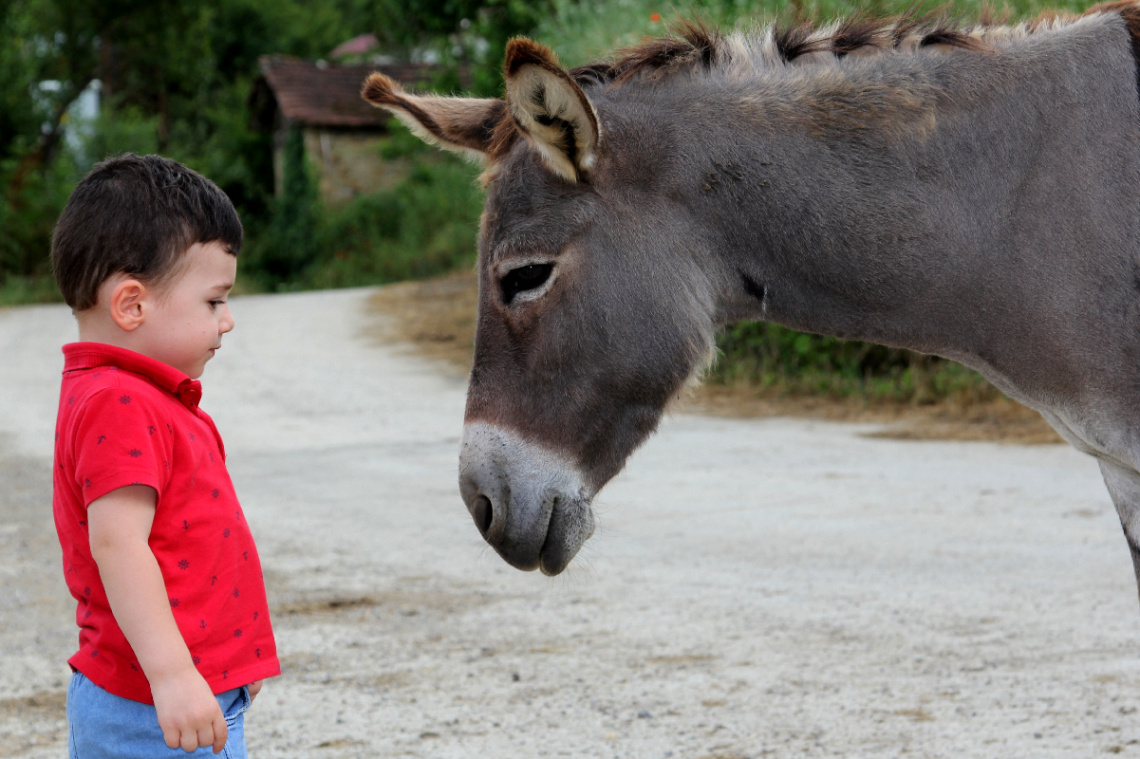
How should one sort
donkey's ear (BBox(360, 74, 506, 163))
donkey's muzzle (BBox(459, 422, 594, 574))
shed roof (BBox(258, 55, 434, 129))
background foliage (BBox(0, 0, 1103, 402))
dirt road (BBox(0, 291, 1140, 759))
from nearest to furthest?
1. donkey's muzzle (BBox(459, 422, 594, 574))
2. donkey's ear (BBox(360, 74, 506, 163))
3. dirt road (BBox(0, 291, 1140, 759))
4. background foliage (BBox(0, 0, 1103, 402))
5. shed roof (BBox(258, 55, 434, 129))

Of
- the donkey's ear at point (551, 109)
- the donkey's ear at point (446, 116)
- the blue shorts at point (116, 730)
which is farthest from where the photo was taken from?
the donkey's ear at point (446, 116)

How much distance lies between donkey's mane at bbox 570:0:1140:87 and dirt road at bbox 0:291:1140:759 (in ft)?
4.50

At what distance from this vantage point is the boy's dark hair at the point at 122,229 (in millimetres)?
1979

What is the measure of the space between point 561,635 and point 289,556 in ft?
6.57

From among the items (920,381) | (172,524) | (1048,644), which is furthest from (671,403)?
(920,381)

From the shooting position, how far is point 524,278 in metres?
Result: 2.53

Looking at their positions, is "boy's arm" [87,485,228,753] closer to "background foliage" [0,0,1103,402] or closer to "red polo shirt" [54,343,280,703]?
"red polo shirt" [54,343,280,703]

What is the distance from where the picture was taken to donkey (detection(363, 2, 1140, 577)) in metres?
2.50

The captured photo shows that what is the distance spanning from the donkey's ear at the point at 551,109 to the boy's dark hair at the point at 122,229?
0.71 m

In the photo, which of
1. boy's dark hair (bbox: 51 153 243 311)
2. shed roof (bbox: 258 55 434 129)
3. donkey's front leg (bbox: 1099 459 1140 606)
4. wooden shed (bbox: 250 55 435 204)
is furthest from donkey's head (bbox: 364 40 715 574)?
wooden shed (bbox: 250 55 435 204)

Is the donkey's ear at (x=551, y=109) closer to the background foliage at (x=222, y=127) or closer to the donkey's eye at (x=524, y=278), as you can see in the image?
the donkey's eye at (x=524, y=278)

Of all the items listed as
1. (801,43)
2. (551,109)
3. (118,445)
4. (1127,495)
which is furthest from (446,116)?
(1127,495)

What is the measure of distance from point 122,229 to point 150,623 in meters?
0.71

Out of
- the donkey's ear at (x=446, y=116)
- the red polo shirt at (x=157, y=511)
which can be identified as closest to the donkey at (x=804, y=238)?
the donkey's ear at (x=446, y=116)
